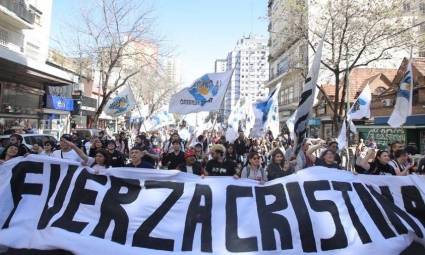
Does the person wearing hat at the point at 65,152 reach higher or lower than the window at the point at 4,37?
lower

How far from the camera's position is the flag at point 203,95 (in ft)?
39.0

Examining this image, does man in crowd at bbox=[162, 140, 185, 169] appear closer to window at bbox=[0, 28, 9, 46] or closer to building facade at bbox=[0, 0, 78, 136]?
building facade at bbox=[0, 0, 78, 136]

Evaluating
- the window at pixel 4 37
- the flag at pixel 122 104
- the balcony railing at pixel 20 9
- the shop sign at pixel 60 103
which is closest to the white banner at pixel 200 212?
the flag at pixel 122 104

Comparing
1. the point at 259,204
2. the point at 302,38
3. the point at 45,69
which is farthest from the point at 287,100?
the point at 259,204

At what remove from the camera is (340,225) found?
17.9 feet

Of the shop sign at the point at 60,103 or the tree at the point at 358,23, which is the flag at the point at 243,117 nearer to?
the tree at the point at 358,23

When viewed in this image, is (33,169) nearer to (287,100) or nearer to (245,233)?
(245,233)

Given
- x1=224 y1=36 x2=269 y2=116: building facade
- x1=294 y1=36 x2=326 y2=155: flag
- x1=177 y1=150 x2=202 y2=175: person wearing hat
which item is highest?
x1=224 y1=36 x2=269 y2=116: building facade

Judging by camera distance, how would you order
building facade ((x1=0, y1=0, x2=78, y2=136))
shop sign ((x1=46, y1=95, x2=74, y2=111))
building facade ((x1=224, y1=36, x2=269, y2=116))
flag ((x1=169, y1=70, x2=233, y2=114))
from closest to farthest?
flag ((x1=169, y1=70, x2=233, y2=114)), building facade ((x1=0, y1=0, x2=78, y2=136)), shop sign ((x1=46, y1=95, x2=74, y2=111)), building facade ((x1=224, y1=36, x2=269, y2=116))

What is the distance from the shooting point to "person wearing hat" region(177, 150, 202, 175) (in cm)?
766

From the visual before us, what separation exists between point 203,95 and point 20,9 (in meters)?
17.4

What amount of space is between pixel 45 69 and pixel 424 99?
1956cm

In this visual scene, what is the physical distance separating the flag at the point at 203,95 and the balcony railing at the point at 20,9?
15.5m

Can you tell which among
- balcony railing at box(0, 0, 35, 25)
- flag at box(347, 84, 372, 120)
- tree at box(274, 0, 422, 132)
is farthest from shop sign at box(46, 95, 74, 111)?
flag at box(347, 84, 372, 120)
